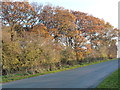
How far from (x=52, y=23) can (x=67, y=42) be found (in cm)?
485

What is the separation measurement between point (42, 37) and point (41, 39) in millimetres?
843

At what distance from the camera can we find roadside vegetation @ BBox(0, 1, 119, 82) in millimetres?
15792

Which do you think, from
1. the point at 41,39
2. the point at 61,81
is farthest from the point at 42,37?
the point at 61,81

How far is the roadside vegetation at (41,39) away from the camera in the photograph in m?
15.8

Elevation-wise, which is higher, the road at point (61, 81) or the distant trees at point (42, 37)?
the distant trees at point (42, 37)

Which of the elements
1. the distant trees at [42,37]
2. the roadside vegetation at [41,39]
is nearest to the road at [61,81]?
the roadside vegetation at [41,39]

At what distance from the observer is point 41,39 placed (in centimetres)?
1903

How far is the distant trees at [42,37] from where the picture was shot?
1609cm

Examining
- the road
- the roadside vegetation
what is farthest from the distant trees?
the road

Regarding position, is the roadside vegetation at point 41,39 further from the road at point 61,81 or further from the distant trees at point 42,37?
the road at point 61,81

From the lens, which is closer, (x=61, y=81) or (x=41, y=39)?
(x=61, y=81)

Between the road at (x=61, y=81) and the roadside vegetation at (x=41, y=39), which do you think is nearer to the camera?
the road at (x=61, y=81)

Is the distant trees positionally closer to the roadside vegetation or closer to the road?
the roadside vegetation

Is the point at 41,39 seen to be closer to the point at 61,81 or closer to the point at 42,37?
the point at 42,37
